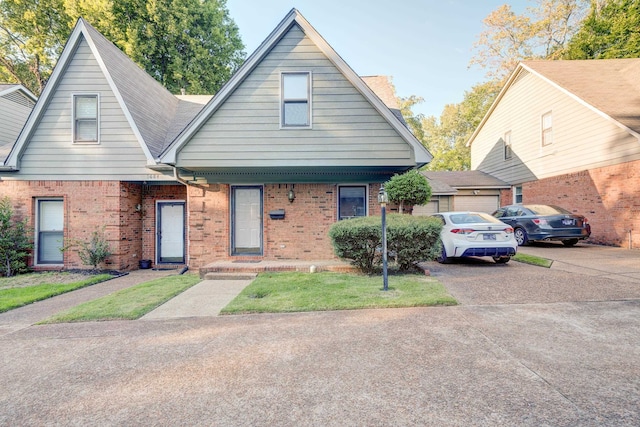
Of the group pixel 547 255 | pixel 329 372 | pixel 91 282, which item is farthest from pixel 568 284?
pixel 91 282

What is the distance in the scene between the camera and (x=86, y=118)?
9469 millimetres

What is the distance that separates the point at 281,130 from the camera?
8227mm

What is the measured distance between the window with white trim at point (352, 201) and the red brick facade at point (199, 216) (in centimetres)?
19

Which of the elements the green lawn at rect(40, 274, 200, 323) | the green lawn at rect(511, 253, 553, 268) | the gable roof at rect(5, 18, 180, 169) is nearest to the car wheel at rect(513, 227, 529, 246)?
the green lawn at rect(511, 253, 553, 268)

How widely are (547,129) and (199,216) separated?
51.7 feet

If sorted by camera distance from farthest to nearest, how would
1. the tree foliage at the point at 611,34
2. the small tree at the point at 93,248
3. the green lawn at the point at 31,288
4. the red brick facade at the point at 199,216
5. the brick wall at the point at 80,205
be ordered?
1. the tree foliage at the point at 611,34
2. the brick wall at the point at 80,205
3. the small tree at the point at 93,248
4. the red brick facade at the point at 199,216
5. the green lawn at the point at 31,288

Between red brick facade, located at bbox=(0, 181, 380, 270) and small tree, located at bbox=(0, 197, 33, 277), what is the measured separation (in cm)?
30

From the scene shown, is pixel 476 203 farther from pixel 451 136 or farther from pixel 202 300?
pixel 451 136

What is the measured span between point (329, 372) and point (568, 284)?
5304 millimetres

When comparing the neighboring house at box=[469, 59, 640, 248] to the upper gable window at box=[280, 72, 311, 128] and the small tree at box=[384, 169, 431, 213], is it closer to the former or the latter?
the small tree at box=[384, 169, 431, 213]

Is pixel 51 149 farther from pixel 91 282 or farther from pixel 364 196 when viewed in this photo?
pixel 364 196

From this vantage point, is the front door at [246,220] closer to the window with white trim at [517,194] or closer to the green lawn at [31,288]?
the green lawn at [31,288]

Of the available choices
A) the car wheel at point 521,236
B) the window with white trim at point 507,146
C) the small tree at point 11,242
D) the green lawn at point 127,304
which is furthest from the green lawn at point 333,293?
the window with white trim at point 507,146

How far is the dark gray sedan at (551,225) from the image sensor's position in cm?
1022
